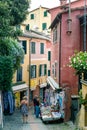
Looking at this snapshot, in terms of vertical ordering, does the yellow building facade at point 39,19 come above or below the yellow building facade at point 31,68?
above

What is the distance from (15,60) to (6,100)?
491 cm

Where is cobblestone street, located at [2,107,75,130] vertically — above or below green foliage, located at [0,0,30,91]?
below

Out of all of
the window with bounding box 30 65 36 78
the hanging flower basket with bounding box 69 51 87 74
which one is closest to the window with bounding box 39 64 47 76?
the window with bounding box 30 65 36 78

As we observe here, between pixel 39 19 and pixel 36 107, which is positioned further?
pixel 39 19

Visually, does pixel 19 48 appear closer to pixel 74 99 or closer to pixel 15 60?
pixel 15 60

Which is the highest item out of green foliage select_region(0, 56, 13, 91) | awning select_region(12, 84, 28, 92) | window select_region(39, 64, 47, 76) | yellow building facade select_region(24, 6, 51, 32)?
yellow building facade select_region(24, 6, 51, 32)

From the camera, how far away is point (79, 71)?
15.0m

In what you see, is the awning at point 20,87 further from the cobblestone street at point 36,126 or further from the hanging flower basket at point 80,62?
the hanging flower basket at point 80,62

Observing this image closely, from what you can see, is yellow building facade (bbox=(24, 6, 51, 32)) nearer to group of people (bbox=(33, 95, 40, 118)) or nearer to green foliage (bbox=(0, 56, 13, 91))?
group of people (bbox=(33, 95, 40, 118))

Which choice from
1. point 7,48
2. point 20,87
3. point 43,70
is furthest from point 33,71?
point 7,48

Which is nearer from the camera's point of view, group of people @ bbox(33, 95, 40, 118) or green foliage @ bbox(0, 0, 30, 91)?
green foliage @ bbox(0, 0, 30, 91)

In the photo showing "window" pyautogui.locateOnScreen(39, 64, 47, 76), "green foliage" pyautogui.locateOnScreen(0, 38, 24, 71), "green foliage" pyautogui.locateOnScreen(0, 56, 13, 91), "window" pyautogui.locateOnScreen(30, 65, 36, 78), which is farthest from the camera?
"window" pyautogui.locateOnScreen(39, 64, 47, 76)

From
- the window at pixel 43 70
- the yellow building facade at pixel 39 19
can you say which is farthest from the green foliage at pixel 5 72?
the yellow building facade at pixel 39 19

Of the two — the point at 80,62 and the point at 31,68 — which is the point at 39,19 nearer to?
the point at 31,68
